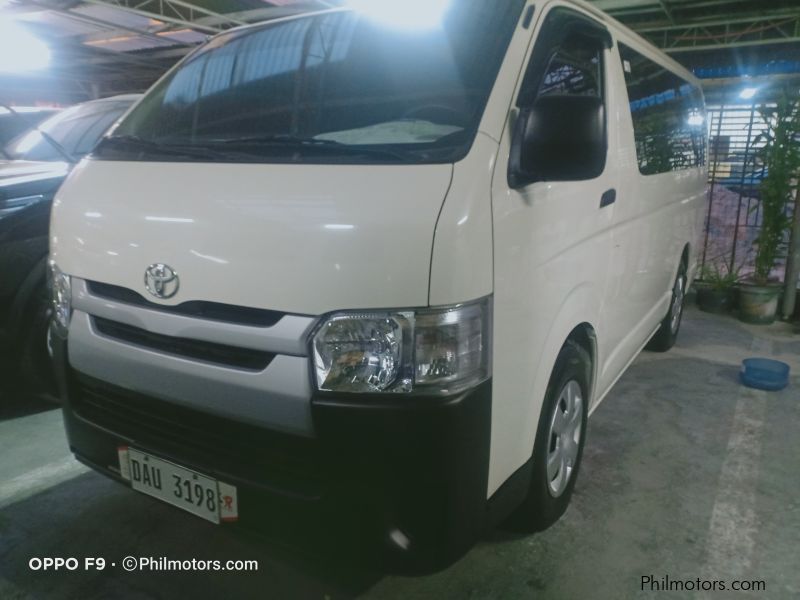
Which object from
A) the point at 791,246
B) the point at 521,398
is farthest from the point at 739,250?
the point at 521,398

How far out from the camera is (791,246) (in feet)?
16.7

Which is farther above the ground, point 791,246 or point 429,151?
point 429,151

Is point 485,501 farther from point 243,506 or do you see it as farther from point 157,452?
point 157,452

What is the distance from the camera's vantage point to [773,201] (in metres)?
5.11

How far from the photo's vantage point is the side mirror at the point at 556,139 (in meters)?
1.60

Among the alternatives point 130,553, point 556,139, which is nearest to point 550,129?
point 556,139

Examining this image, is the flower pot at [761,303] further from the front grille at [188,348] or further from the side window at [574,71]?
the front grille at [188,348]

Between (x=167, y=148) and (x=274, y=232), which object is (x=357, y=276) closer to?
(x=274, y=232)

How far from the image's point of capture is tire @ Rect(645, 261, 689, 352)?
422cm

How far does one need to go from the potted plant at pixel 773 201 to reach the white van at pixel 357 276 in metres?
3.52

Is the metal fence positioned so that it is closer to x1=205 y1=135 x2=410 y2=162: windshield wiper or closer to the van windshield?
the van windshield

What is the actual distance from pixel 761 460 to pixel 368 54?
2.46 metres

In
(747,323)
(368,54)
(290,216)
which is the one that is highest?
(368,54)

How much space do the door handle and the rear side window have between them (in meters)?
0.40
